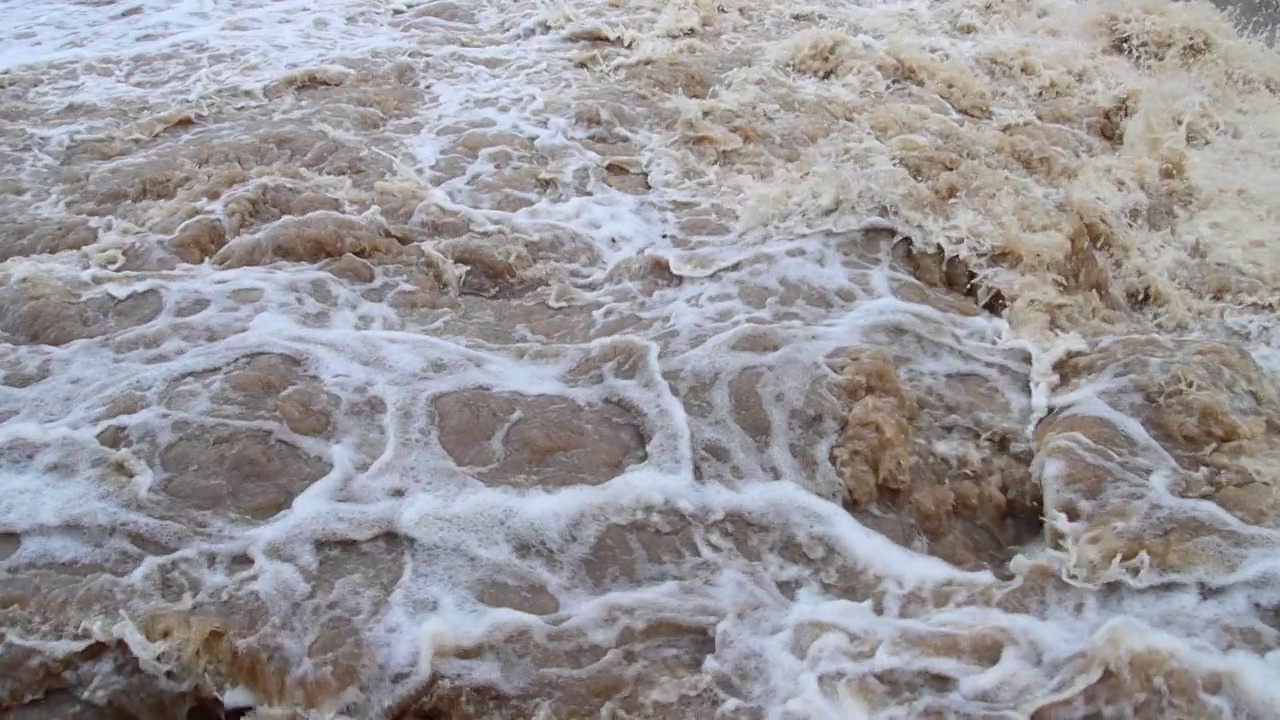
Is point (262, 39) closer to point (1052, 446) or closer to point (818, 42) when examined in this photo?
point (818, 42)

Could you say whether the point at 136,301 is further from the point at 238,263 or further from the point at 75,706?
the point at 75,706

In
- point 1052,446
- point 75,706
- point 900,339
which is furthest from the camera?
point 900,339

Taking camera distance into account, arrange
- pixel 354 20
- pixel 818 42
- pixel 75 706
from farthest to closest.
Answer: pixel 354 20 → pixel 818 42 → pixel 75 706

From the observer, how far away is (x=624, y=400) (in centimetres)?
372

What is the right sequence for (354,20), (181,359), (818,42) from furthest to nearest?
(354,20) → (818,42) → (181,359)

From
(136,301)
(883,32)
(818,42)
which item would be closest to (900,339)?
(136,301)

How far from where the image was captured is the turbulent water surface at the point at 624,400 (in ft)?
8.65

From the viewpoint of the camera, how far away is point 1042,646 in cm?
264

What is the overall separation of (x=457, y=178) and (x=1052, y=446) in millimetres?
3725

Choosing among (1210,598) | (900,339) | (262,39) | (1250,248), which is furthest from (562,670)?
(262,39)

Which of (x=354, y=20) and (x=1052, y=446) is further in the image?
(x=354, y=20)

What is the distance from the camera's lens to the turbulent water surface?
104 inches

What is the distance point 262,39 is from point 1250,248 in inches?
298

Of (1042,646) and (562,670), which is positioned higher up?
(1042,646)
